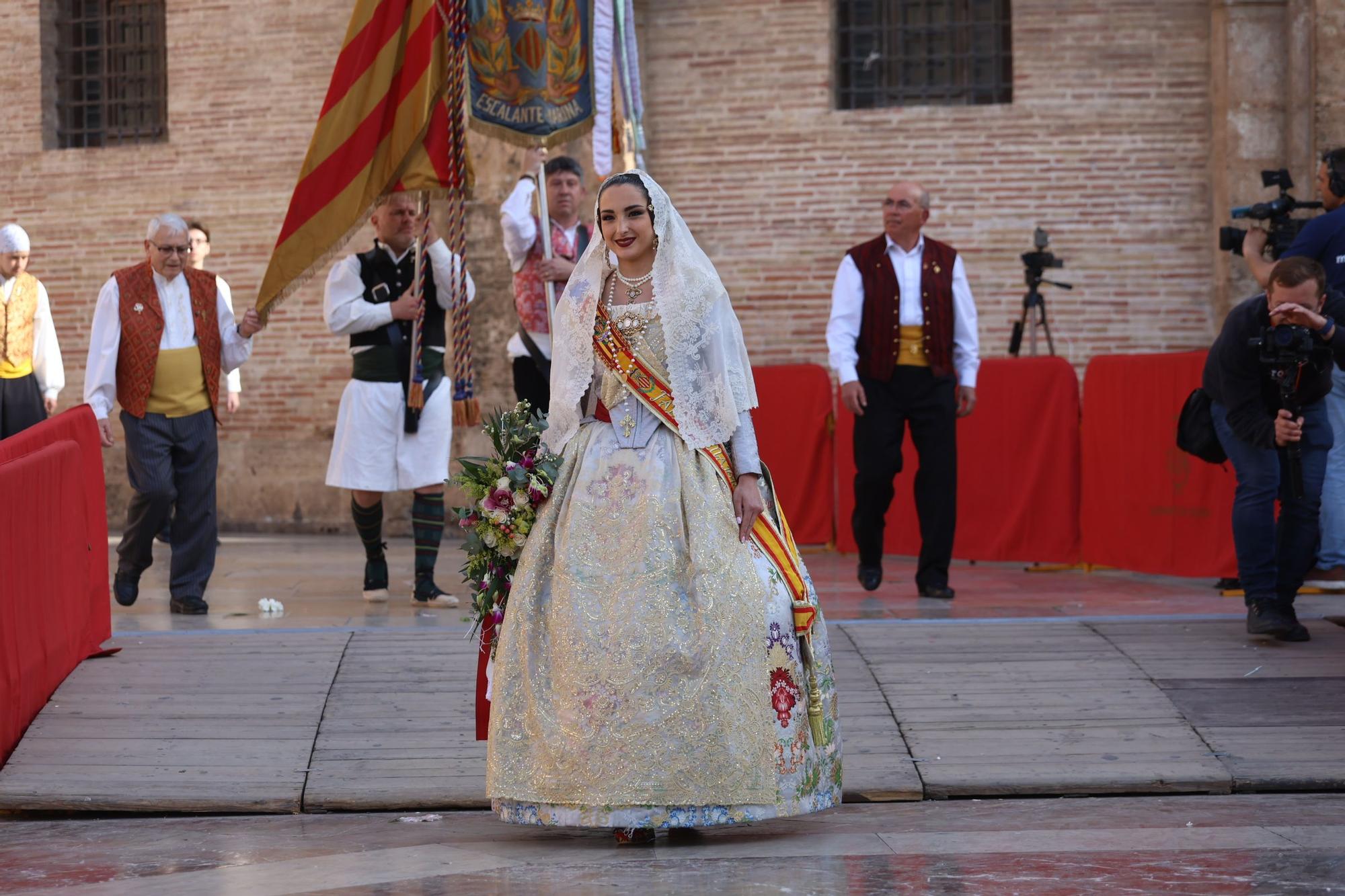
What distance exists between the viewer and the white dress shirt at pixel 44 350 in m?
10.8

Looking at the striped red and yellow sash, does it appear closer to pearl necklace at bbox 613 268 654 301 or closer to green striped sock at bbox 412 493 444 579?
pearl necklace at bbox 613 268 654 301

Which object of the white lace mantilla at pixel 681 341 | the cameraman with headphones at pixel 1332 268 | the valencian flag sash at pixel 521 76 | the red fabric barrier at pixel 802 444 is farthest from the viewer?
the red fabric barrier at pixel 802 444

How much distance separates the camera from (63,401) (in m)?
14.1

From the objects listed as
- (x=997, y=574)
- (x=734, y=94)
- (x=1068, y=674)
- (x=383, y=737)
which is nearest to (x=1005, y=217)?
(x=734, y=94)

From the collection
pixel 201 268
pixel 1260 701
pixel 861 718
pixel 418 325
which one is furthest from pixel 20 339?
pixel 1260 701

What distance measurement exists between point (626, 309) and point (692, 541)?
0.74 meters

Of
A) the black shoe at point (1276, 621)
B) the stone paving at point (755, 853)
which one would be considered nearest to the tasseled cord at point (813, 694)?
the stone paving at point (755, 853)

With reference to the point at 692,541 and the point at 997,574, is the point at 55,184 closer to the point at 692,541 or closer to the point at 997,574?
the point at 997,574

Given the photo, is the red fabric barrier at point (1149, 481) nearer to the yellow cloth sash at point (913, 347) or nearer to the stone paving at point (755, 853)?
the yellow cloth sash at point (913, 347)

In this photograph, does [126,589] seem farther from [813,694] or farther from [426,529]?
[813,694]

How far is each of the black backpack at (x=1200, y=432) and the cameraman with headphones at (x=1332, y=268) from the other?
58 centimetres

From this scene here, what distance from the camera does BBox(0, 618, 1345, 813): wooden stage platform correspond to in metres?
5.84

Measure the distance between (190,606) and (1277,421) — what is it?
4699 millimetres

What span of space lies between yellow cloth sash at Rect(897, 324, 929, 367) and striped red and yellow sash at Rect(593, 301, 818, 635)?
326 centimetres
